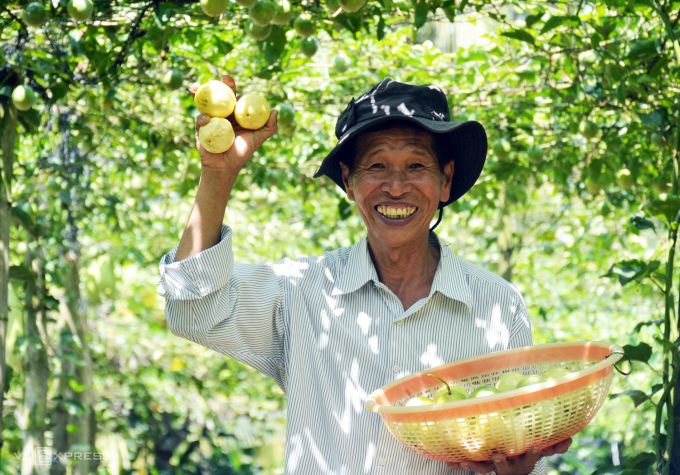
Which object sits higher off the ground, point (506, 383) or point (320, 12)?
point (320, 12)

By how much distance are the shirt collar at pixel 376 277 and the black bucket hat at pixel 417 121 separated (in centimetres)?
26

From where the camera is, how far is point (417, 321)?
175 centimetres

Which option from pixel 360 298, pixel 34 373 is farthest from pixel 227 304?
pixel 34 373

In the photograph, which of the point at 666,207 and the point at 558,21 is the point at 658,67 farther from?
the point at 666,207

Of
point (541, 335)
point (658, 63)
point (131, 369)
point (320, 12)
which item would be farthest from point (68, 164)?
point (541, 335)

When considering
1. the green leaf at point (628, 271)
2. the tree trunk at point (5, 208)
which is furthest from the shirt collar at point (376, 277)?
the tree trunk at point (5, 208)

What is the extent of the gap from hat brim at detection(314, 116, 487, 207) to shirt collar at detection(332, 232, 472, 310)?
0.83 feet

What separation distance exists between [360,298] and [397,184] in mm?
299

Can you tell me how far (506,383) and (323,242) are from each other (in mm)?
4750

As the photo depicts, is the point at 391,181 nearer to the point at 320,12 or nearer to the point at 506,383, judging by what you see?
the point at 506,383

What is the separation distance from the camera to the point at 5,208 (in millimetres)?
2797

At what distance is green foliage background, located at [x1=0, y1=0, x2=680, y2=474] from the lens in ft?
8.74

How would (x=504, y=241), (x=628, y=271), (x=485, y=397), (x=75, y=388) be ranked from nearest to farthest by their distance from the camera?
(x=485, y=397), (x=628, y=271), (x=75, y=388), (x=504, y=241)

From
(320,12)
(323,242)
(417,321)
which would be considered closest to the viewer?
(417,321)
